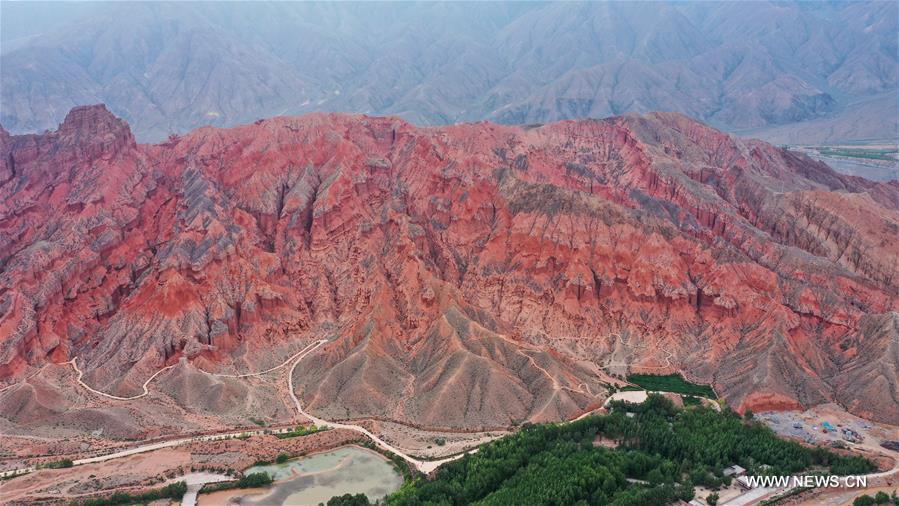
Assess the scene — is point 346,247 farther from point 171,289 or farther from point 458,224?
point 171,289

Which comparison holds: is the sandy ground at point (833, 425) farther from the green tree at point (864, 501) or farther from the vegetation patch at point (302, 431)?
the vegetation patch at point (302, 431)

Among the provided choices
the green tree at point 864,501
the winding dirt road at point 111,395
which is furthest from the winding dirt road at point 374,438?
the green tree at point 864,501

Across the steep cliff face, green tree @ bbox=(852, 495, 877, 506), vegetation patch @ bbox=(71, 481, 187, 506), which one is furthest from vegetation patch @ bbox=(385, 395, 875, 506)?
vegetation patch @ bbox=(71, 481, 187, 506)

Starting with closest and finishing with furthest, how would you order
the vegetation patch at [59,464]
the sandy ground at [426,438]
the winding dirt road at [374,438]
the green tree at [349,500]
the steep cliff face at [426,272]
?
the green tree at [349,500]
the vegetation patch at [59,464]
the winding dirt road at [374,438]
the sandy ground at [426,438]
the steep cliff face at [426,272]

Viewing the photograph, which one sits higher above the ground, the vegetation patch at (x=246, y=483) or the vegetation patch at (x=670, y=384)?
the vegetation patch at (x=246, y=483)

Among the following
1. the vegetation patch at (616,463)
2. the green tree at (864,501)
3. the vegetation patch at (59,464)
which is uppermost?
the vegetation patch at (59,464)

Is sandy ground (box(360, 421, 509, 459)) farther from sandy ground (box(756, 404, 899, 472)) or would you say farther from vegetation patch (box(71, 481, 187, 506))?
sandy ground (box(756, 404, 899, 472))

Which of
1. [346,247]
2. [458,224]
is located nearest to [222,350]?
[346,247]
